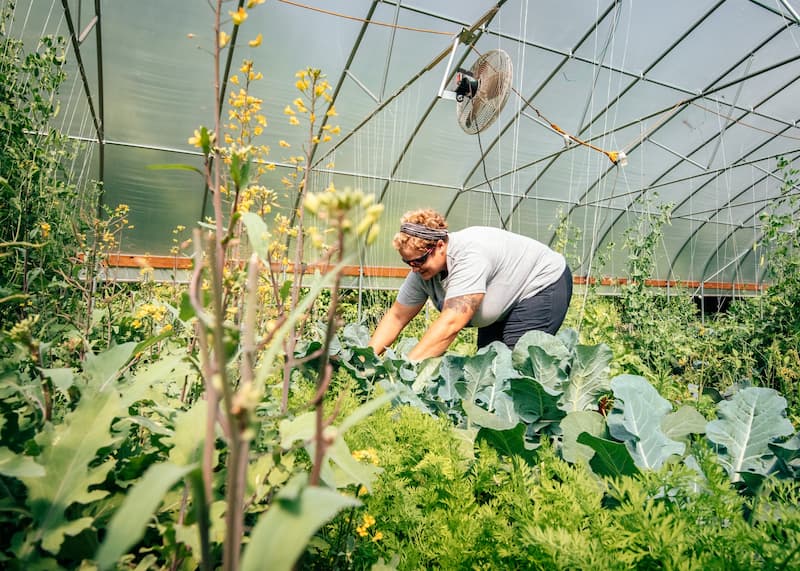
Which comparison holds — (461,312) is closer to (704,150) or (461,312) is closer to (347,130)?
(347,130)

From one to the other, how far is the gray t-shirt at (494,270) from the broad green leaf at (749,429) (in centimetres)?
121

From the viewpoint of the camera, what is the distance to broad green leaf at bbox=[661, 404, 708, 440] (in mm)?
1120

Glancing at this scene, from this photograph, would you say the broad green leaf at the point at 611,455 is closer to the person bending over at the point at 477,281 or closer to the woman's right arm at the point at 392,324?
the person bending over at the point at 477,281

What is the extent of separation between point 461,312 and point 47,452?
5.83 ft

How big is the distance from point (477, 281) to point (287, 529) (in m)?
1.97

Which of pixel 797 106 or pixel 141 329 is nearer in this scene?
pixel 141 329

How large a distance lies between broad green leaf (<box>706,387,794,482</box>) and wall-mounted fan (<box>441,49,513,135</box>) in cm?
357

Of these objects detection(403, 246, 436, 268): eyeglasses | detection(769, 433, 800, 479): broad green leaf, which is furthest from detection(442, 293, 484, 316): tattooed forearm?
detection(769, 433, 800, 479): broad green leaf

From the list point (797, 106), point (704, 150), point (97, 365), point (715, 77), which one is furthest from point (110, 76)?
point (797, 106)

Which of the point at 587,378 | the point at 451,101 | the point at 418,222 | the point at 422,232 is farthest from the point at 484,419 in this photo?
the point at 451,101

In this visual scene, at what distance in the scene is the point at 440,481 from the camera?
0.89 metres

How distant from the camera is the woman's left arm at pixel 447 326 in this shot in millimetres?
2012

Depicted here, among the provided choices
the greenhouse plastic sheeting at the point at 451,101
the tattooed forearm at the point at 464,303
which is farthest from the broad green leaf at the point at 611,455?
the greenhouse plastic sheeting at the point at 451,101

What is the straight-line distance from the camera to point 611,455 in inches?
33.9
